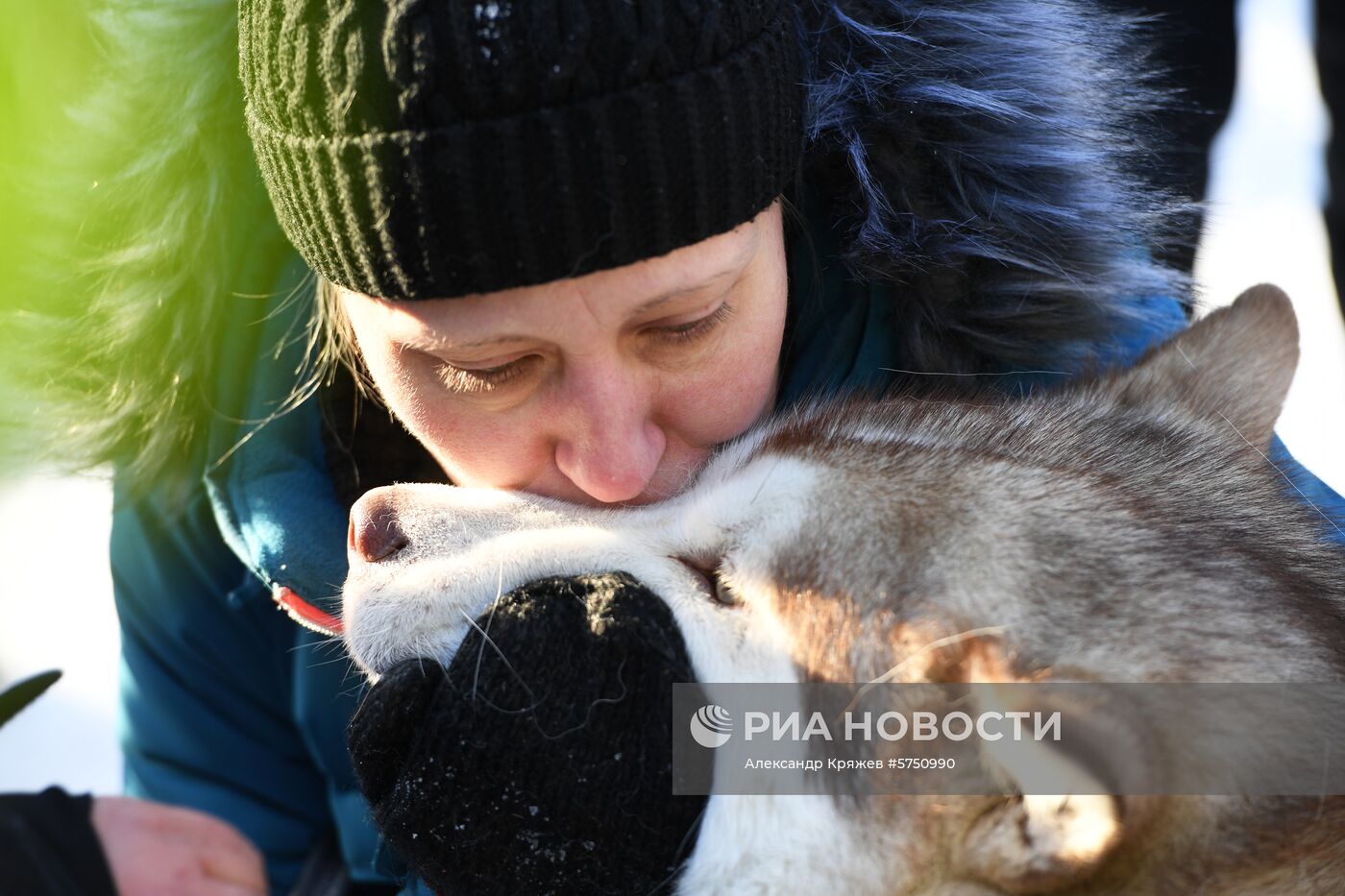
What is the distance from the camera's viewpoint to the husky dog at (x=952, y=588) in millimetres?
1222

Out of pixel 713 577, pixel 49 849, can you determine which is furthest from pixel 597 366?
pixel 49 849

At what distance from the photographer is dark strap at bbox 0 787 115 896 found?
1320 mm

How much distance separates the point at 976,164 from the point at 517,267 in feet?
2.76

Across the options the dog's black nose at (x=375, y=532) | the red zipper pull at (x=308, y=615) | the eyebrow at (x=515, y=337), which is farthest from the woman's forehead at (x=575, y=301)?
the red zipper pull at (x=308, y=615)

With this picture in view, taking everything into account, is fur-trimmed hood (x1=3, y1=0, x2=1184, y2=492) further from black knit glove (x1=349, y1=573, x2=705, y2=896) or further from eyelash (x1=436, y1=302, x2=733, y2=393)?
black knit glove (x1=349, y1=573, x2=705, y2=896)

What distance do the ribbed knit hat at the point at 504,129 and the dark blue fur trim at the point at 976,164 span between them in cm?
35

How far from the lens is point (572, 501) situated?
170cm

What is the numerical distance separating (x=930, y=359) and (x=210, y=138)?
4.16 ft

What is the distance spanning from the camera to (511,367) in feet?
5.30

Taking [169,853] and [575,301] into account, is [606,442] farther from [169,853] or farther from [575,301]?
[169,853]

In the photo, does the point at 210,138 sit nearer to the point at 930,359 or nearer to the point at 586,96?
the point at 586,96

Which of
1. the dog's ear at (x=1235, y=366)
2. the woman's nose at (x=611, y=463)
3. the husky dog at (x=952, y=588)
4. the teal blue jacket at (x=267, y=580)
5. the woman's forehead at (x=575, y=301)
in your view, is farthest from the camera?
the teal blue jacket at (x=267, y=580)

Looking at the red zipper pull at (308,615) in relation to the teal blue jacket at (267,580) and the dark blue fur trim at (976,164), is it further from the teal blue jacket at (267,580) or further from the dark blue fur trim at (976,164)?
the dark blue fur trim at (976,164)

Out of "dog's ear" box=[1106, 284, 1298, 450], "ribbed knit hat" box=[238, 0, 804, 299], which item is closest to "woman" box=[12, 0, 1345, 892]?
"ribbed knit hat" box=[238, 0, 804, 299]
